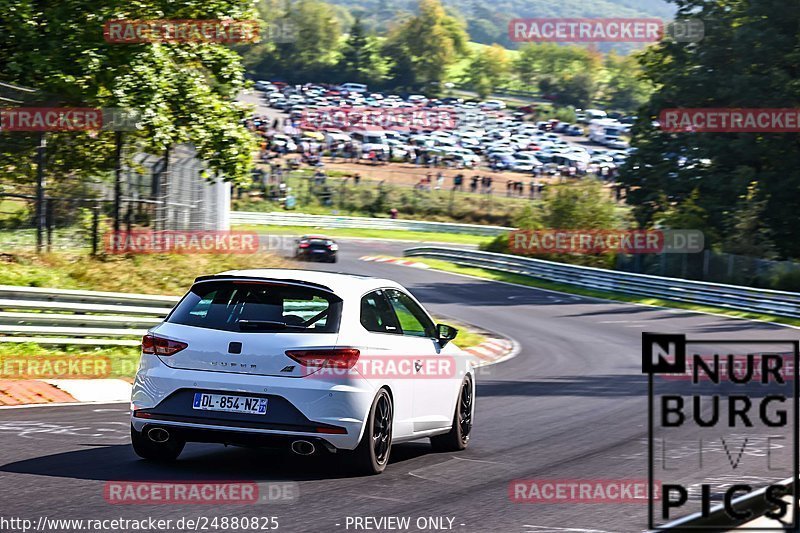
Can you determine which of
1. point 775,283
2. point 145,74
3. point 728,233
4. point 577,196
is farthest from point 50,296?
point 577,196

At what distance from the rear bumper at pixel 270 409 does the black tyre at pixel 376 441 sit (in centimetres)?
13

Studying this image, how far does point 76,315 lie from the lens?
16.4 m

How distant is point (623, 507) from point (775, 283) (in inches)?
1312

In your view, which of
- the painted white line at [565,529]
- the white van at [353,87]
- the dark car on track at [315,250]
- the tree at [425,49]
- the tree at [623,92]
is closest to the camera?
the painted white line at [565,529]

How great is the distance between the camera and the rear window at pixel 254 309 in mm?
8461

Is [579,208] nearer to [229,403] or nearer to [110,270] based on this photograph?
[110,270]

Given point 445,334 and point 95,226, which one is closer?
point 445,334

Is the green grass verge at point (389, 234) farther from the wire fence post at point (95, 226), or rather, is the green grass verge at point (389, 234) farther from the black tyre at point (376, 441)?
the black tyre at point (376, 441)

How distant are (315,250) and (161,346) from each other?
38780 millimetres

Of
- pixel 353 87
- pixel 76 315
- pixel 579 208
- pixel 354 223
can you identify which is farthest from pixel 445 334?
pixel 353 87

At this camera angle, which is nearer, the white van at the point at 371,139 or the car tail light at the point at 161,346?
the car tail light at the point at 161,346

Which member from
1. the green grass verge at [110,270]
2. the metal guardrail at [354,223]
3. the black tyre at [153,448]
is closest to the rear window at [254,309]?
the black tyre at [153,448]

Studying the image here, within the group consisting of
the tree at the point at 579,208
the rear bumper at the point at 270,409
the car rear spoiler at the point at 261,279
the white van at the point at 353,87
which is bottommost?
the rear bumper at the point at 270,409

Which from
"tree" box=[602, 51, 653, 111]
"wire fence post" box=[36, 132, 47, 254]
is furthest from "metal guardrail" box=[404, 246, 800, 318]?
"tree" box=[602, 51, 653, 111]
